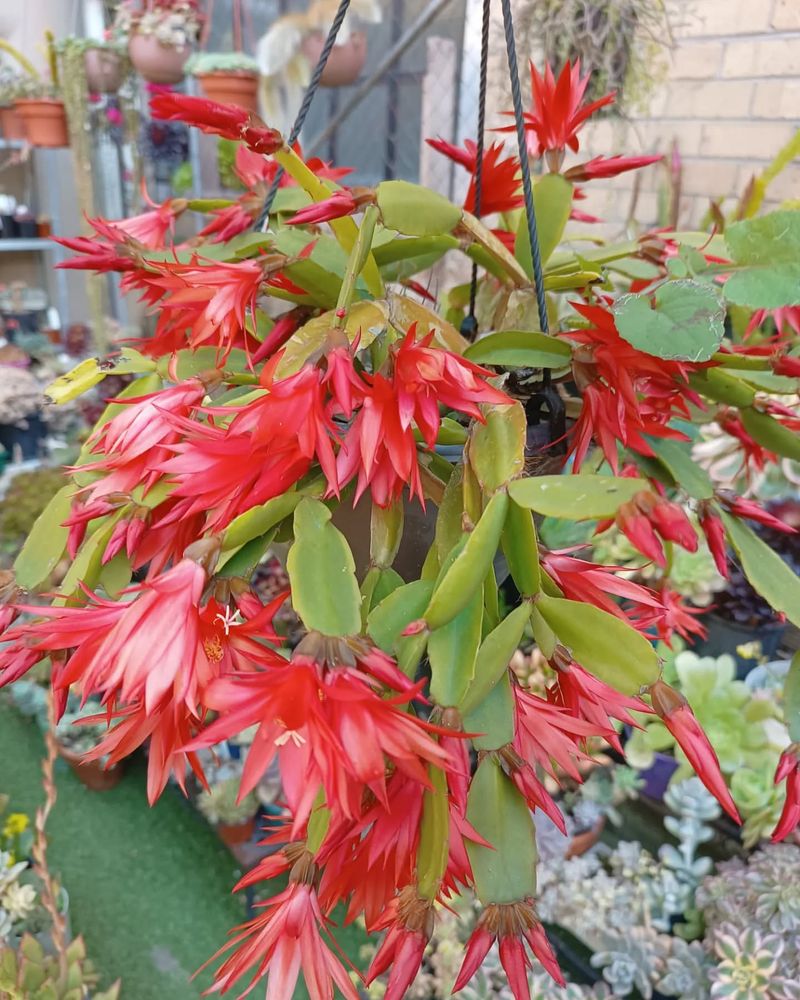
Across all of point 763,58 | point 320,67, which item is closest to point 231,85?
point 763,58

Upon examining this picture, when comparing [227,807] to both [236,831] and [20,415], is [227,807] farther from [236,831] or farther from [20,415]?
[20,415]

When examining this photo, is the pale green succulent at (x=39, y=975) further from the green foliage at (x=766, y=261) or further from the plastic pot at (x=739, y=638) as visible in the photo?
the plastic pot at (x=739, y=638)

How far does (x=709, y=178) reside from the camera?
1.48 metres

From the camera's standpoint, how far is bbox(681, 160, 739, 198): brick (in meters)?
1.44

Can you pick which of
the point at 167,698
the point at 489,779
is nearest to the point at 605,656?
the point at 489,779

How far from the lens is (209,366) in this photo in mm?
470

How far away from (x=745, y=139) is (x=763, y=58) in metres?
0.13

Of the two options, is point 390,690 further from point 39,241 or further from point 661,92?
point 39,241

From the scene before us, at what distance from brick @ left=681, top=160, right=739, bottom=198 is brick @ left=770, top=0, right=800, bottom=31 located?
23cm

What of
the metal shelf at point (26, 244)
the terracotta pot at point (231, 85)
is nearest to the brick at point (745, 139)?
the terracotta pot at point (231, 85)

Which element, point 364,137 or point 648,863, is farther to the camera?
point 364,137

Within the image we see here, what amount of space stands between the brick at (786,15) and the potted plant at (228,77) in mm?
1094

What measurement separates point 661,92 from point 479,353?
138 centimetres

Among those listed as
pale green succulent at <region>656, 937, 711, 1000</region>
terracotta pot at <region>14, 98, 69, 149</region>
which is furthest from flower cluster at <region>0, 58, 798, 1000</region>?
terracotta pot at <region>14, 98, 69, 149</region>
